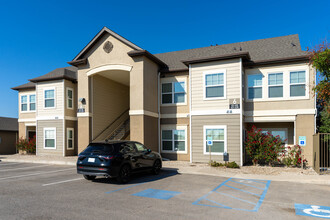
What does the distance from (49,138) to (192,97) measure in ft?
40.3

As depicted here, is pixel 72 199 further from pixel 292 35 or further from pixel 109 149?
pixel 292 35

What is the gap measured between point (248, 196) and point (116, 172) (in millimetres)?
4605

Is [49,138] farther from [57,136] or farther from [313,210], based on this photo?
[313,210]

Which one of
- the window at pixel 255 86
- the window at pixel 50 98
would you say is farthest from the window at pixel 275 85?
the window at pixel 50 98

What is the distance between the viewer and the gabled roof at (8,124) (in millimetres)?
26972

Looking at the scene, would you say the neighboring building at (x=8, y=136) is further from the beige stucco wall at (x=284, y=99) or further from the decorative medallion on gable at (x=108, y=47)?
the beige stucco wall at (x=284, y=99)

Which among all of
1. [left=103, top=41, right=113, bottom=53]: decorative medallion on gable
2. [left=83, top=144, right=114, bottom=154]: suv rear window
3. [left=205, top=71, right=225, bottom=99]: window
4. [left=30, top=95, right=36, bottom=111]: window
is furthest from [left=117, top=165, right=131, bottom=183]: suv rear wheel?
[left=30, top=95, right=36, bottom=111]: window

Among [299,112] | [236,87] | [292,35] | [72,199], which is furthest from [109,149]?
[292,35]

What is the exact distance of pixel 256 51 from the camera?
16922 mm

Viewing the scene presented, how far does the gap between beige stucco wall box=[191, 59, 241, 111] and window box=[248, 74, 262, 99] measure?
1478mm

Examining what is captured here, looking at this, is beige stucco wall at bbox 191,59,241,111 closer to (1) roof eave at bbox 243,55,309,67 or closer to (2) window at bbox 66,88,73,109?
(1) roof eave at bbox 243,55,309,67

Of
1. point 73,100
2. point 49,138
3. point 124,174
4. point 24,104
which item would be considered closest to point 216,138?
point 124,174

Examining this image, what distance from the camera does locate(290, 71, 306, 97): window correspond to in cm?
1444

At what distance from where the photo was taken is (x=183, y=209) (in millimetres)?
6426
